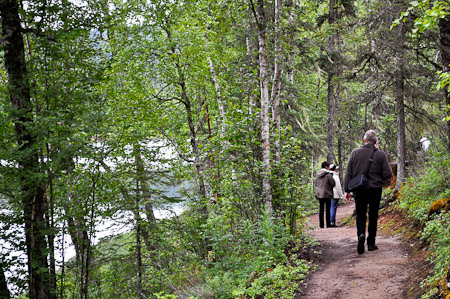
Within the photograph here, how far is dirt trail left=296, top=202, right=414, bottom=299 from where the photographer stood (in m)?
→ 5.33

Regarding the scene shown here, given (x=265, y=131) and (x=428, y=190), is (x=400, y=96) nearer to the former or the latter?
(x=428, y=190)

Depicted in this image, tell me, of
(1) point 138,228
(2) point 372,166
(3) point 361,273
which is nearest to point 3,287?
(1) point 138,228

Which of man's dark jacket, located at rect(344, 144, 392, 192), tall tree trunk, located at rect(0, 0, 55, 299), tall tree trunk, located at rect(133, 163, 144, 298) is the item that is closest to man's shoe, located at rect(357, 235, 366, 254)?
man's dark jacket, located at rect(344, 144, 392, 192)

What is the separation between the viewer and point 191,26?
1215cm

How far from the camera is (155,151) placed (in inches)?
396

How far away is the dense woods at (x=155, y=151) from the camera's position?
6.25 metres

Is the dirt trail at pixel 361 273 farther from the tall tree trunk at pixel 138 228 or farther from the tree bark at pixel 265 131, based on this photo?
the tall tree trunk at pixel 138 228

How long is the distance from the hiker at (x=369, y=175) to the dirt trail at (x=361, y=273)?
43 centimetres

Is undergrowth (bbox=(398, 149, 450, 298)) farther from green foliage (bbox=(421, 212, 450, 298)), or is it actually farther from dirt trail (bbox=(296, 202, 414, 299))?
dirt trail (bbox=(296, 202, 414, 299))

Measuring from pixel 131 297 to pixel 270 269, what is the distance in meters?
4.74

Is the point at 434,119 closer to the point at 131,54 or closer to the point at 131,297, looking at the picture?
the point at 131,54

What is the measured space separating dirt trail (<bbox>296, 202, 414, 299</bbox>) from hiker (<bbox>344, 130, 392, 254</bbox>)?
0.43 m

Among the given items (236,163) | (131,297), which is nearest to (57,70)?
(236,163)

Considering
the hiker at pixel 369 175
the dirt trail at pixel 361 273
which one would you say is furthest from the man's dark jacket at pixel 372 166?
the dirt trail at pixel 361 273
